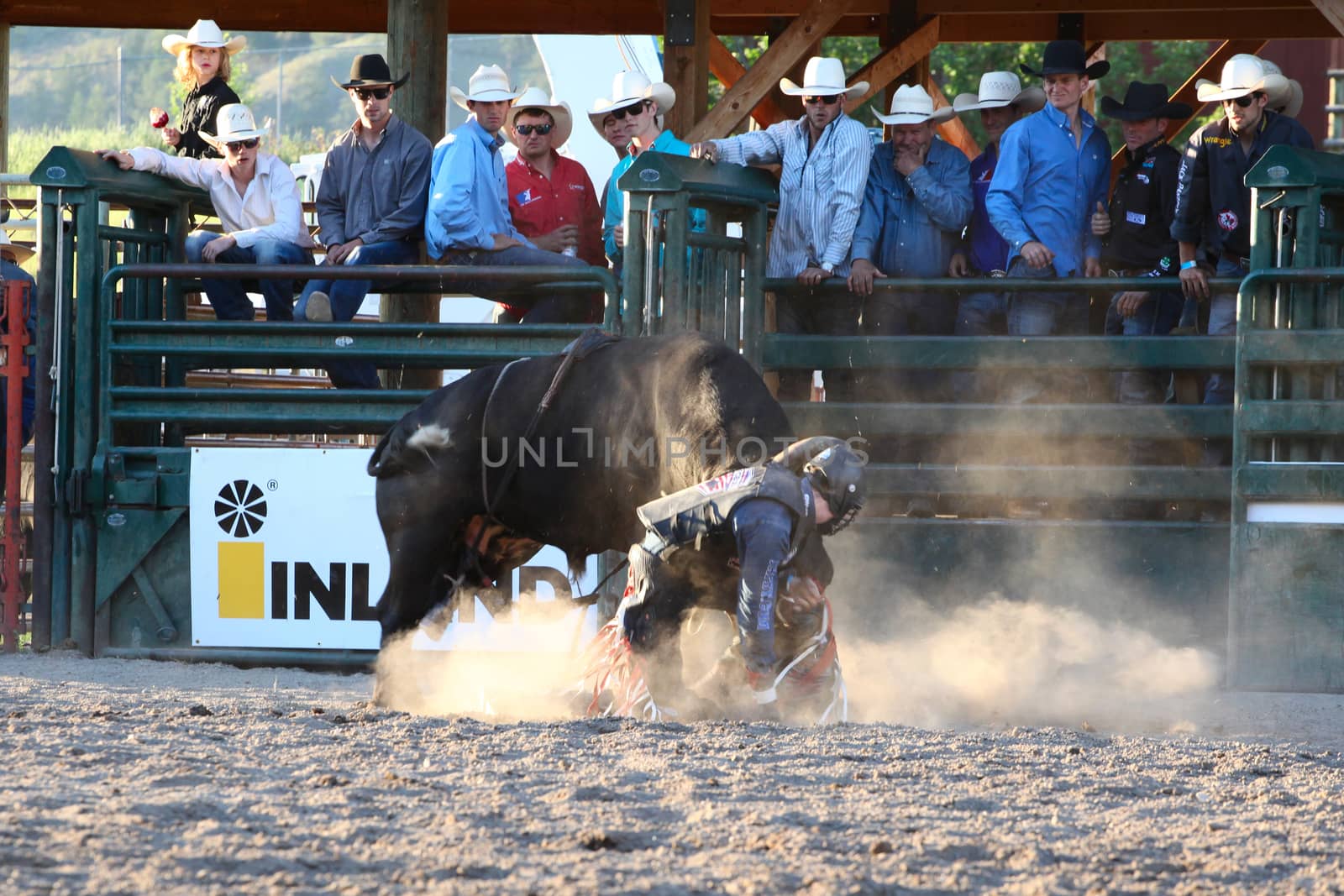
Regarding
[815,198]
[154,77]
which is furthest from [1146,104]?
[154,77]

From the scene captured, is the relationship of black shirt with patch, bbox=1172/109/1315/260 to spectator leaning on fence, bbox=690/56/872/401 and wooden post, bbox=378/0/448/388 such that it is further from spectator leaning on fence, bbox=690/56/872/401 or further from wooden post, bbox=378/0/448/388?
wooden post, bbox=378/0/448/388

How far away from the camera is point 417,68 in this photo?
845cm

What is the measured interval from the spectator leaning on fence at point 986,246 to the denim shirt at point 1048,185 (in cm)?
17

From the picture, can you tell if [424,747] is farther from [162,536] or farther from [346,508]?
[162,536]

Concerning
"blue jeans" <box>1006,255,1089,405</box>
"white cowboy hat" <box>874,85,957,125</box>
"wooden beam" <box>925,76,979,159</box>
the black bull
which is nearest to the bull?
the black bull

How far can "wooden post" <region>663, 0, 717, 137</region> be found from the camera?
31.6 feet

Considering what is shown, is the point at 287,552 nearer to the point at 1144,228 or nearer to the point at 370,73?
the point at 370,73

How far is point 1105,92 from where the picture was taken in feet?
87.6

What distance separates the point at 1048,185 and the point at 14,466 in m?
4.95

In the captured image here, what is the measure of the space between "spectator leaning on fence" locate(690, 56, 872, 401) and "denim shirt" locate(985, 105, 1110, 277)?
2.05 feet

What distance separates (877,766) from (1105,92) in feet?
79.4

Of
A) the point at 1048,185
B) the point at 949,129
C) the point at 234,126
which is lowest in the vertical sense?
the point at 1048,185

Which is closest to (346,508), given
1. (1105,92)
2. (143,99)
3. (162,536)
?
(162,536)

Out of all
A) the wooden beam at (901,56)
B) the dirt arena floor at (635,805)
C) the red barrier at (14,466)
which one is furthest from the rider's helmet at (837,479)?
the wooden beam at (901,56)
